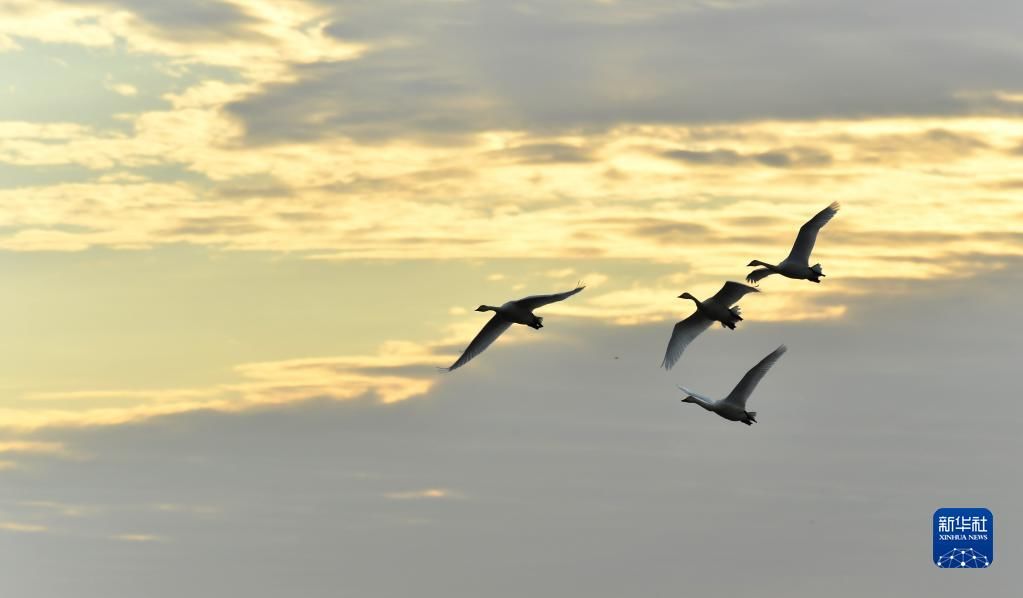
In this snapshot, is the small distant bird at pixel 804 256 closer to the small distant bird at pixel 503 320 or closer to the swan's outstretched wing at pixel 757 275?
the swan's outstretched wing at pixel 757 275

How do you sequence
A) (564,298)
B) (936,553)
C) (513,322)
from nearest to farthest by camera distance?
1. (564,298)
2. (513,322)
3. (936,553)

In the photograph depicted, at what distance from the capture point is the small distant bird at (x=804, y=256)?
116m

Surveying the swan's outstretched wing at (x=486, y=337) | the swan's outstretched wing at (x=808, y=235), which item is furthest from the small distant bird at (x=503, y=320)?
the swan's outstretched wing at (x=808, y=235)

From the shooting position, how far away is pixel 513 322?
117812mm

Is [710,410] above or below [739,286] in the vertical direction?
below

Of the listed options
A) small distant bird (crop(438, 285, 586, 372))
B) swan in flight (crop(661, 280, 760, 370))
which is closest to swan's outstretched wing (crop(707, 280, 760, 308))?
swan in flight (crop(661, 280, 760, 370))

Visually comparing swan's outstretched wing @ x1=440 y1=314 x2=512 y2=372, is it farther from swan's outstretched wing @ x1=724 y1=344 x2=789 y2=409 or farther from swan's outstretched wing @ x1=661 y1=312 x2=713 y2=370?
swan's outstretched wing @ x1=724 y1=344 x2=789 y2=409

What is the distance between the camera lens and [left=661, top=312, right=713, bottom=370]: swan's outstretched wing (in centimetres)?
11894

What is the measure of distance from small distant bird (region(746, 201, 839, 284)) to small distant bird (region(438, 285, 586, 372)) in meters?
15.2

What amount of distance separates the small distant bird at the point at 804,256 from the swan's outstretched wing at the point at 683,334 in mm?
5450

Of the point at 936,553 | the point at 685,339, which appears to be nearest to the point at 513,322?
the point at 685,339

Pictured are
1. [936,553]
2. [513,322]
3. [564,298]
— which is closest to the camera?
[564,298]

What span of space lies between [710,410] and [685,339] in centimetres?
A: 702

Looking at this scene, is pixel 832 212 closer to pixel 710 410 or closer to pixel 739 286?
pixel 739 286
